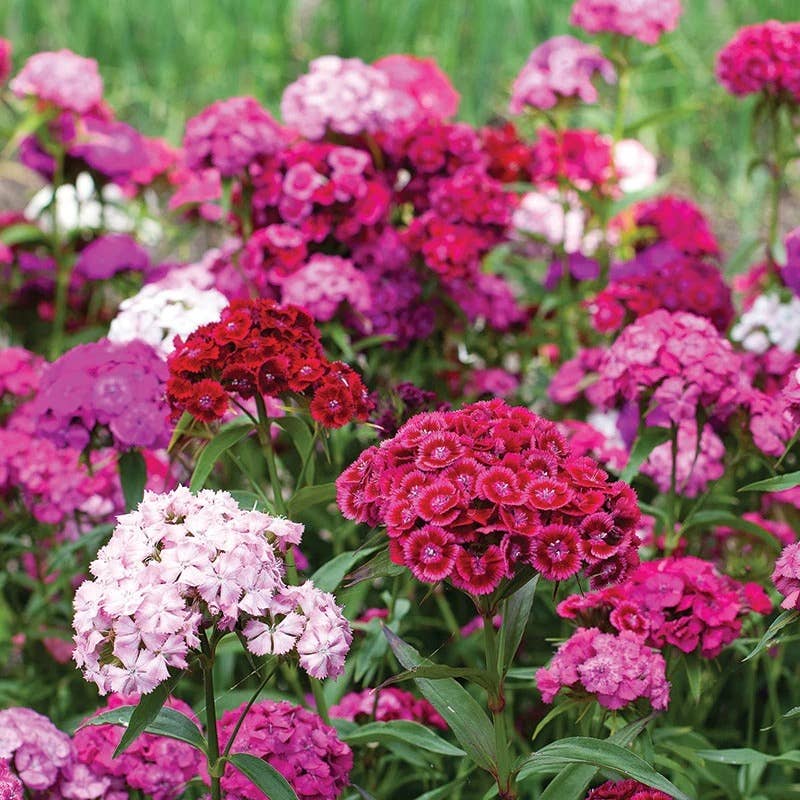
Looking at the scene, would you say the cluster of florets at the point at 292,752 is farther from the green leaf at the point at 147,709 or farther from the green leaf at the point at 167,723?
the green leaf at the point at 147,709

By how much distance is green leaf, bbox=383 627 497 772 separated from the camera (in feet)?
7.82

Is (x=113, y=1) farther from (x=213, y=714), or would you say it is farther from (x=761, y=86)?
(x=213, y=714)

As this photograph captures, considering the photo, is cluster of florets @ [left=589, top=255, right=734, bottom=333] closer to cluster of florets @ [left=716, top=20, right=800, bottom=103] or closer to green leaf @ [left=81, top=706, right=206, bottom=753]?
cluster of florets @ [left=716, top=20, right=800, bottom=103]

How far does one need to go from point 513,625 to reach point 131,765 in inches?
30.5

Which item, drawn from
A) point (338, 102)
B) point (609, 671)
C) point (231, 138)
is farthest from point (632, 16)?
point (609, 671)

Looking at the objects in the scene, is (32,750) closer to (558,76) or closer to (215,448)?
(215,448)

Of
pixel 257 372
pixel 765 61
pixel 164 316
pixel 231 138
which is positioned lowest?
pixel 164 316

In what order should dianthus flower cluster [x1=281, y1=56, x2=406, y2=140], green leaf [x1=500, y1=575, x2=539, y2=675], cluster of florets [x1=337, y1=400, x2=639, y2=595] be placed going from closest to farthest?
cluster of florets [x1=337, y1=400, x2=639, y2=595], green leaf [x1=500, y1=575, x2=539, y2=675], dianthus flower cluster [x1=281, y1=56, x2=406, y2=140]

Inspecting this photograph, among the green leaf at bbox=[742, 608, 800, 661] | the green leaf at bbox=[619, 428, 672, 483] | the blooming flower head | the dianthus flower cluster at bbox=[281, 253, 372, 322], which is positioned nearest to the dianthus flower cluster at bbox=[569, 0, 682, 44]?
the dianthus flower cluster at bbox=[281, 253, 372, 322]

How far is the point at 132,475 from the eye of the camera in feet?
10.6

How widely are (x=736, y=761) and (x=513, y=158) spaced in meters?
2.44

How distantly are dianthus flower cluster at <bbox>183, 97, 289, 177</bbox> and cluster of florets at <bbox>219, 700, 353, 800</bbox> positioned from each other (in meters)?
1.96

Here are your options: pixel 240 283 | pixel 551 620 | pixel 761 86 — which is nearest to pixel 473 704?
pixel 551 620

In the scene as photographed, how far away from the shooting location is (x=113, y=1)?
8.12 m
